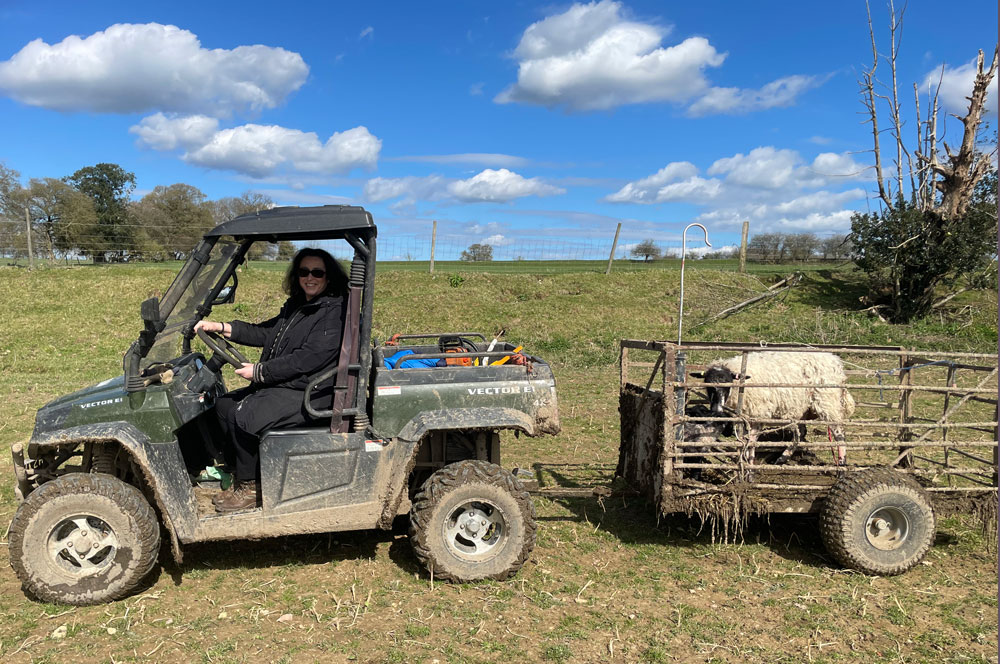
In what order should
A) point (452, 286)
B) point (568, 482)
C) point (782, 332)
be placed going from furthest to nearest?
1. point (452, 286)
2. point (782, 332)
3. point (568, 482)

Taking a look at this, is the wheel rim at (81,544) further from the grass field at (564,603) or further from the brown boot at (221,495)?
the brown boot at (221,495)

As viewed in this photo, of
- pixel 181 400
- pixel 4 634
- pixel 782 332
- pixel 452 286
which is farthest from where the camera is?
pixel 452 286

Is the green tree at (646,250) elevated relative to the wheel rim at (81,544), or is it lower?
elevated

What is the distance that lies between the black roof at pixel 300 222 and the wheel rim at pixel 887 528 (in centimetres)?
415

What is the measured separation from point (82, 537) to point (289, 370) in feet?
5.20

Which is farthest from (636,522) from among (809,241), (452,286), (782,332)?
(809,241)

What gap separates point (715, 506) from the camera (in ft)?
16.0

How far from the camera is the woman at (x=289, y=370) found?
4289mm

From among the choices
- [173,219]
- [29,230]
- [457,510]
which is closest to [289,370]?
[457,510]

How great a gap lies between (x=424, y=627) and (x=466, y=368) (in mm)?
1654

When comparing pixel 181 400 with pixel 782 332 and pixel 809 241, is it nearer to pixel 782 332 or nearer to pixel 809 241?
pixel 782 332

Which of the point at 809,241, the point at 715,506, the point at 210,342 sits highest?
the point at 809,241

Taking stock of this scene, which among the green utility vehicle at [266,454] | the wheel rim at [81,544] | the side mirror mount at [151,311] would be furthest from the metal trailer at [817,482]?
the wheel rim at [81,544]

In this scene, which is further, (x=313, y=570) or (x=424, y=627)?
(x=313, y=570)
